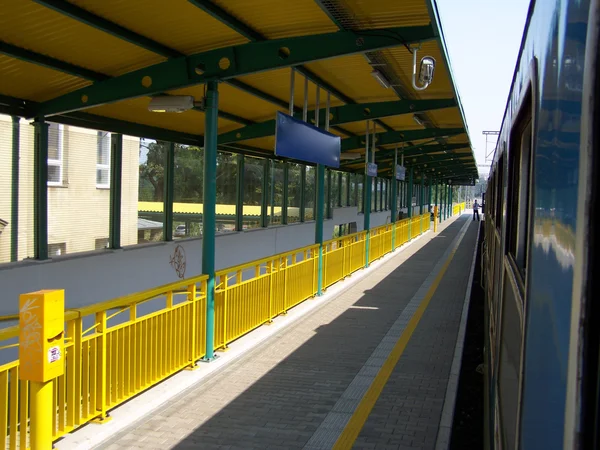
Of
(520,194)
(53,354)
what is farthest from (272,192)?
(520,194)

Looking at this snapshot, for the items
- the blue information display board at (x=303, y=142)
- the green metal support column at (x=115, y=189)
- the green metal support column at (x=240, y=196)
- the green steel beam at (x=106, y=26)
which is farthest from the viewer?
the green metal support column at (x=240, y=196)

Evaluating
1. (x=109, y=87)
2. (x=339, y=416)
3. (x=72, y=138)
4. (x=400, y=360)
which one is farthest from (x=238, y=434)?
(x=72, y=138)

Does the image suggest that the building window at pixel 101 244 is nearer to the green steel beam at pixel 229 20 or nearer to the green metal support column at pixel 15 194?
the green metal support column at pixel 15 194

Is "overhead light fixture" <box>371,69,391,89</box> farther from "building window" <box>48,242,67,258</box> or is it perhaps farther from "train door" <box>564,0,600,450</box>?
"train door" <box>564,0,600,450</box>

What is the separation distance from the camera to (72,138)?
880 cm

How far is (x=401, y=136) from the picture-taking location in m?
15.8

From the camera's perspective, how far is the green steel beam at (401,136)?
1508 centimetres

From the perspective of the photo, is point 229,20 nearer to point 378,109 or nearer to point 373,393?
point 373,393

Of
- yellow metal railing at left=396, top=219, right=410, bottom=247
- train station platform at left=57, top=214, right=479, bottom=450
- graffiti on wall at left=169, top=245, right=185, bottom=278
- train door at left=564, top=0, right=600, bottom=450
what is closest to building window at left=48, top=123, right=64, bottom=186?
graffiti on wall at left=169, top=245, right=185, bottom=278

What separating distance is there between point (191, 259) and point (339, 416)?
7.28 m

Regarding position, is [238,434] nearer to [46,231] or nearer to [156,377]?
[156,377]

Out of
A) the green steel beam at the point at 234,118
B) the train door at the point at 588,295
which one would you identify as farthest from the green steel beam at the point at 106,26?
the train door at the point at 588,295

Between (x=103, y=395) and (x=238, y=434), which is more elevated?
(x=103, y=395)

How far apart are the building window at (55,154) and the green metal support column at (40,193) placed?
0.16 m
